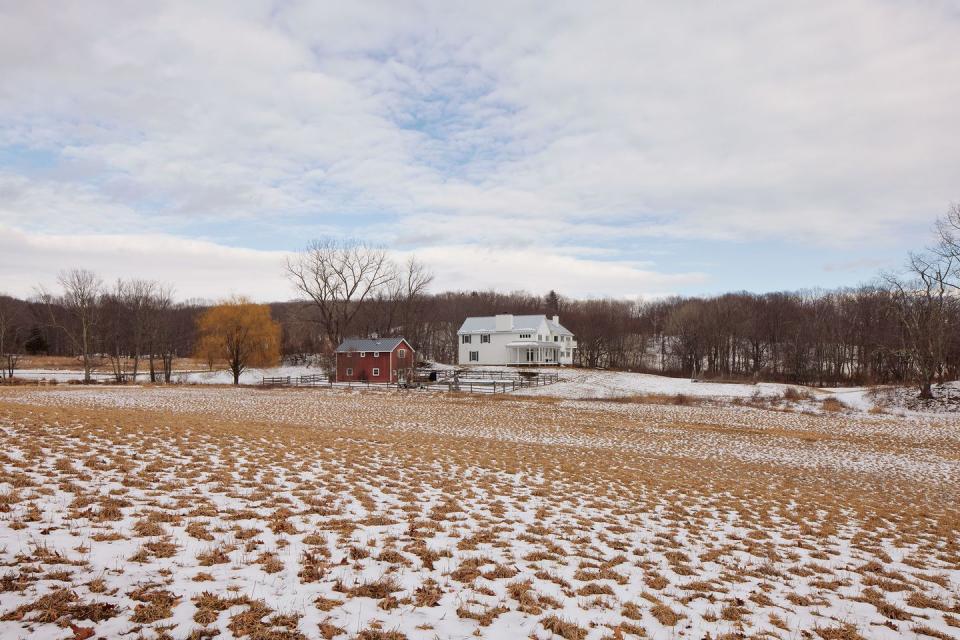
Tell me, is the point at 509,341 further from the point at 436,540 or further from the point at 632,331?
the point at 436,540

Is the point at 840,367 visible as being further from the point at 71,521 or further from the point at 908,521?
the point at 71,521

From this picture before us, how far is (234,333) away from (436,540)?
180 ft

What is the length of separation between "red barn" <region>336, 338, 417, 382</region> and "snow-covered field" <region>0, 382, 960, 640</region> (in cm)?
3730

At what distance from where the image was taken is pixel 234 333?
56.1 metres

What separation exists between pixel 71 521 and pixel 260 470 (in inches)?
165

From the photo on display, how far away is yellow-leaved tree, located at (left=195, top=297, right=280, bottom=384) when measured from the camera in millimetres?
56031

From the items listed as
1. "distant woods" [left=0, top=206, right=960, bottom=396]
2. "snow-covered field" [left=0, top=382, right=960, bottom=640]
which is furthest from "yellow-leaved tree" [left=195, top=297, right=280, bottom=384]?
"snow-covered field" [left=0, top=382, right=960, bottom=640]

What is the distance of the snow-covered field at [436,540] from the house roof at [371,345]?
124 feet

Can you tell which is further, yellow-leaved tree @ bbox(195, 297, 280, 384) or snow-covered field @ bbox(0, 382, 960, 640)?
yellow-leaved tree @ bbox(195, 297, 280, 384)

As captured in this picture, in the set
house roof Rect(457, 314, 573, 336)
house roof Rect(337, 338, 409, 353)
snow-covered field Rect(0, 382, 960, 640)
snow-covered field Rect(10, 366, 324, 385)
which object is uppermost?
house roof Rect(457, 314, 573, 336)

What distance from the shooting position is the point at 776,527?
33.5 feet

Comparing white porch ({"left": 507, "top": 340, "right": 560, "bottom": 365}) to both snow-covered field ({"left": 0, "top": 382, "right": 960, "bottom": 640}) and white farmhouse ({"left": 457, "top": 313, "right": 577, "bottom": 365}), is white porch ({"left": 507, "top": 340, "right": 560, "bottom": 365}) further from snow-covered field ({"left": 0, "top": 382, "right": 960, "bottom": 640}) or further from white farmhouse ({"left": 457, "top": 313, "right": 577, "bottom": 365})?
snow-covered field ({"left": 0, "top": 382, "right": 960, "bottom": 640})

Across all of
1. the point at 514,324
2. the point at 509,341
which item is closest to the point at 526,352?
the point at 509,341

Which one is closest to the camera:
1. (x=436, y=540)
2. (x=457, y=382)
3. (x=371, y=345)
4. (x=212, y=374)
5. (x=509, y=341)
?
(x=436, y=540)
